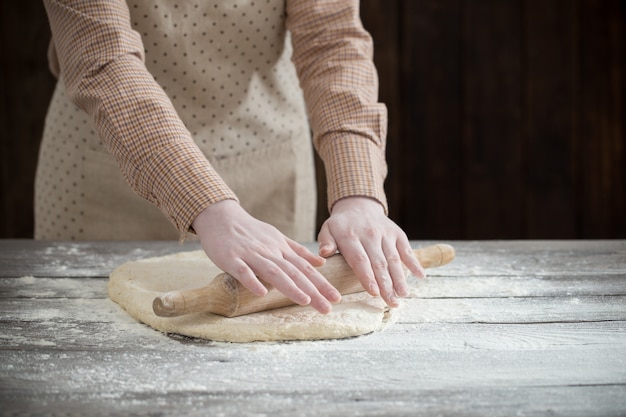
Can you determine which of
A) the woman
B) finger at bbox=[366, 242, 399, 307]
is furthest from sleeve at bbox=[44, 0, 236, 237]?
finger at bbox=[366, 242, 399, 307]

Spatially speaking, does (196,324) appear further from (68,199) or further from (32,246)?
(68,199)

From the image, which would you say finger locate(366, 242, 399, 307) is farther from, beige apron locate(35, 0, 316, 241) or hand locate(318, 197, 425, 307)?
beige apron locate(35, 0, 316, 241)

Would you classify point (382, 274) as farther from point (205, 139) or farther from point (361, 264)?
point (205, 139)

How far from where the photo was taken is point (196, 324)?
3.26 ft

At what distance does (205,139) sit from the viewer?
1.64 meters

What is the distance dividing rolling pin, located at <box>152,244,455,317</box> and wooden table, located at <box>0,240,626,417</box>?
48 mm

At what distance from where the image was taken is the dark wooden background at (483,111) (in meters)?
2.86

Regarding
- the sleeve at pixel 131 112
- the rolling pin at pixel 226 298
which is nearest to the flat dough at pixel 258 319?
the rolling pin at pixel 226 298

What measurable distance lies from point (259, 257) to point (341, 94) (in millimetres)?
473

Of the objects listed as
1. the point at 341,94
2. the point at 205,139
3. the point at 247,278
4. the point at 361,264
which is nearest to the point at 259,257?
the point at 247,278

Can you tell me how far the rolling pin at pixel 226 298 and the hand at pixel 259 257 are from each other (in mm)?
19

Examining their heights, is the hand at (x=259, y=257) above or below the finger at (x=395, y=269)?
above

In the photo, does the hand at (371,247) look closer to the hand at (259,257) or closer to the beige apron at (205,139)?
the hand at (259,257)

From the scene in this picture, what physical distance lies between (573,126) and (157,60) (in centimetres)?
195
